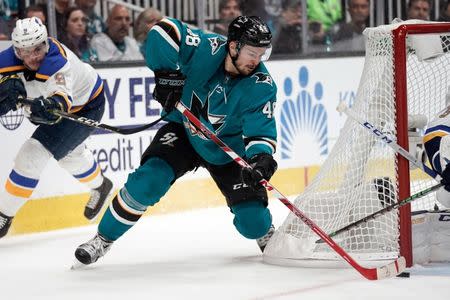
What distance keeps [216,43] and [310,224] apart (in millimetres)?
793

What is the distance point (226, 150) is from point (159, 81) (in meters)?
0.36

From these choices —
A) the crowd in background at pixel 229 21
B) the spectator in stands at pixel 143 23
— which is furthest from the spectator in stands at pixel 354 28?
the spectator in stands at pixel 143 23

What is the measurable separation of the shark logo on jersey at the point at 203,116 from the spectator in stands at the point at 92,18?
1689mm

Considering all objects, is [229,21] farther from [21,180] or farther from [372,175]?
[372,175]

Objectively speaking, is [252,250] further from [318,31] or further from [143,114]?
[318,31]

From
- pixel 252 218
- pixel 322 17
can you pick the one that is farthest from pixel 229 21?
pixel 252 218

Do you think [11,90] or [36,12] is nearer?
[11,90]

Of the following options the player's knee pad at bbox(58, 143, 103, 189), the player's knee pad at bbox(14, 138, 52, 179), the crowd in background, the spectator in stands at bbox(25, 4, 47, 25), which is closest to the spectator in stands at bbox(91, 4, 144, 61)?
the crowd in background

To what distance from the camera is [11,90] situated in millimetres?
4926

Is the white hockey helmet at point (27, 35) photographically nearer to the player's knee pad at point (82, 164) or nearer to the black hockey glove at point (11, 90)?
the black hockey glove at point (11, 90)

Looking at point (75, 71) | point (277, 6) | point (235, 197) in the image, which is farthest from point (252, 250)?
point (277, 6)

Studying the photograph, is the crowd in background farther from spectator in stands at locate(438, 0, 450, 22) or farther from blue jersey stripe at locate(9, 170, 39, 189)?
blue jersey stripe at locate(9, 170, 39, 189)

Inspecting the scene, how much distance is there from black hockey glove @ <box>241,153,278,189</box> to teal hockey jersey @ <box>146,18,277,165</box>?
0.23ft

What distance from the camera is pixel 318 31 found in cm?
707
